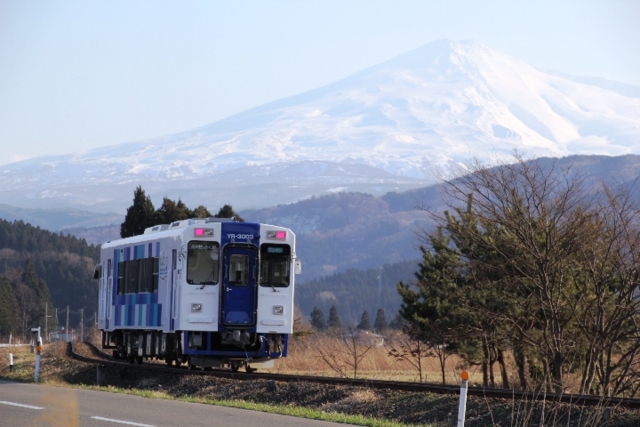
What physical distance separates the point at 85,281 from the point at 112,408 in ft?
312

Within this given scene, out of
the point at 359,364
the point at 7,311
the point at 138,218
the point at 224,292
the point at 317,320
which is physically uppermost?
the point at 138,218

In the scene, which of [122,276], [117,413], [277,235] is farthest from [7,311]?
[117,413]

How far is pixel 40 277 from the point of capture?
107938 mm

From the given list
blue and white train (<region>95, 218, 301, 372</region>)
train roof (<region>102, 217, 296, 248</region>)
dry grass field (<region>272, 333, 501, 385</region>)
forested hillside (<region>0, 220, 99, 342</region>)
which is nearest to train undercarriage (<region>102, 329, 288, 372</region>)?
blue and white train (<region>95, 218, 301, 372</region>)

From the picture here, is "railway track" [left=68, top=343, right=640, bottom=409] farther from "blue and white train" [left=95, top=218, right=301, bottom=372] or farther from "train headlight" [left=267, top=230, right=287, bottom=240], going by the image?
"train headlight" [left=267, top=230, right=287, bottom=240]

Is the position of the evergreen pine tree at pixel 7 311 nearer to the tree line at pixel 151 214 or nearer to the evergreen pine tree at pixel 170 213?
the tree line at pixel 151 214

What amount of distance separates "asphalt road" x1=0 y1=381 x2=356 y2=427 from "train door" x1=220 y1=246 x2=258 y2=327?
6.63 meters

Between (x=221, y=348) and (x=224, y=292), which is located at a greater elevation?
(x=224, y=292)

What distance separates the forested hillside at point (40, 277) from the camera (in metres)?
85.6

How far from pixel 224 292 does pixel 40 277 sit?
88471mm

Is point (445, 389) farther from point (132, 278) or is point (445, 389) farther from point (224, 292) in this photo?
point (132, 278)

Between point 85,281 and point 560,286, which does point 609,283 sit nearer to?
point 560,286

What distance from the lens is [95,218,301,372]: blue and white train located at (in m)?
22.8

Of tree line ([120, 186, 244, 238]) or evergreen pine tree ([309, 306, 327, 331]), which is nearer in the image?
tree line ([120, 186, 244, 238])
